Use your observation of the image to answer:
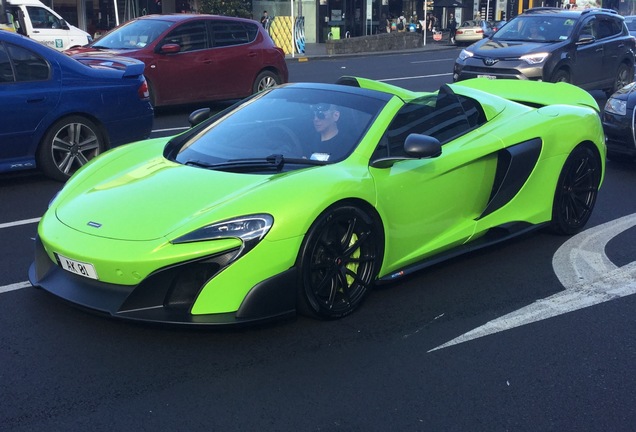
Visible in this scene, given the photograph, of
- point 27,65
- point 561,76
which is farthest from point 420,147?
point 561,76

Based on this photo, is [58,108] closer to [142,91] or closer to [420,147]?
[142,91]

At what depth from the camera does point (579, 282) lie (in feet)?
17.6

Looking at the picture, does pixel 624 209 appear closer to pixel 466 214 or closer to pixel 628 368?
pixel 466 214

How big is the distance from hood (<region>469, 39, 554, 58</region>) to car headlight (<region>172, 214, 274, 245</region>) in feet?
36.3

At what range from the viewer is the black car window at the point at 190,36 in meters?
12.9

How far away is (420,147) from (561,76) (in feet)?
35.2

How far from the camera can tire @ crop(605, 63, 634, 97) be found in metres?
16.2

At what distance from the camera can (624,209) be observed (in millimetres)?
7449

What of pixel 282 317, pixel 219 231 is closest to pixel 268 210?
pixel 219 231

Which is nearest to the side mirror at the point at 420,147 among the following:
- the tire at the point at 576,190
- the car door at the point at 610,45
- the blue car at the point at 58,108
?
the tire at the point at 576,190

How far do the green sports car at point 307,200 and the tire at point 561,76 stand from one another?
27.2 ft

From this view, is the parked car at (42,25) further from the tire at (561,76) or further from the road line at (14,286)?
the road line at (14,286)

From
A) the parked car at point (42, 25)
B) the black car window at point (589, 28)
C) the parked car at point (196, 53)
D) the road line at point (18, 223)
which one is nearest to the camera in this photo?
the road line at point (18, 223)

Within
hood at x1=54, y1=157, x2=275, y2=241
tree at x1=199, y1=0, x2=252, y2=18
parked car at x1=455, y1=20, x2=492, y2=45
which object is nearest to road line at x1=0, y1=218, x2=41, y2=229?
hood at x1=54, y1=157, x2=275, y2=241
